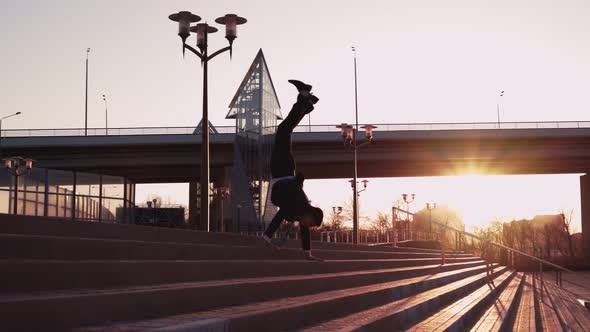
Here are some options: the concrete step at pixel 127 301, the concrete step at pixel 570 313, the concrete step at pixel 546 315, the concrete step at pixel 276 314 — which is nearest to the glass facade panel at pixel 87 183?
the concrete step at pixel 546 315

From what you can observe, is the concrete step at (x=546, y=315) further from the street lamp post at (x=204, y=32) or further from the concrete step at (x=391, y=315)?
the street lamp post at (x=204, y=32)

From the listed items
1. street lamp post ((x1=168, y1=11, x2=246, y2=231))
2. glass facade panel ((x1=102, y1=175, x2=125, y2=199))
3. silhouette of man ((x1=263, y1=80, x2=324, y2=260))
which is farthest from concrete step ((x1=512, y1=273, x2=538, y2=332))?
glass facade panel ((x1=102, y1=175, x2=125, y2=199))

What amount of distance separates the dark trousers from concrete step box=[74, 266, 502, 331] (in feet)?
6.13

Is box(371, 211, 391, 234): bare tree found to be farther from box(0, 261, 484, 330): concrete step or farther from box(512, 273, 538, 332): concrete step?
box(0, 261, 484, 330): concrete step

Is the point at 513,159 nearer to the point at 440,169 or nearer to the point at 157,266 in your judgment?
the point at 440,169

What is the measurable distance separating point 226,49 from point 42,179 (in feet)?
27.4

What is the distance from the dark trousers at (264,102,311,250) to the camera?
10.5 m

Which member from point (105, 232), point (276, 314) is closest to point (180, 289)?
point (276, 314)

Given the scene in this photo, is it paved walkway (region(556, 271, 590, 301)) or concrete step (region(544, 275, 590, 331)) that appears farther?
paved walkway (region(556, 271, 590, 301))

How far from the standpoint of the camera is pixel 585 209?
60.8 meters

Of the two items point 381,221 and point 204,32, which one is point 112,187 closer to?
point 204,32

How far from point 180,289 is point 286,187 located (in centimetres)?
506

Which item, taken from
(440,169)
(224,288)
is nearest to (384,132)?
(440,169)

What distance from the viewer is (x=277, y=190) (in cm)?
1068
